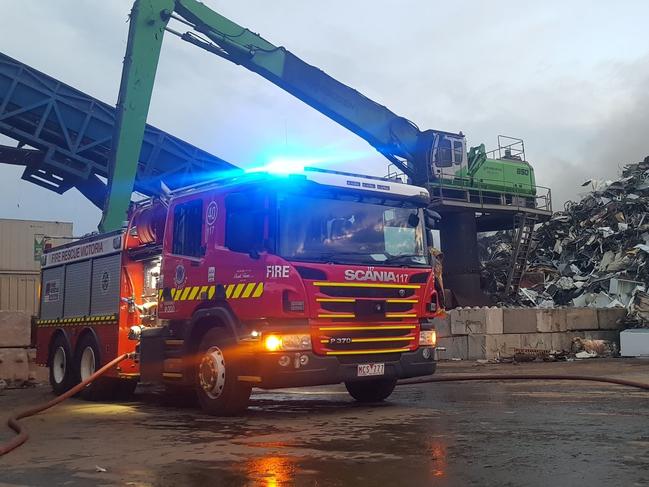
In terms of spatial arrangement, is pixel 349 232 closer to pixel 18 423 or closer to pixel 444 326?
pixel 18 423

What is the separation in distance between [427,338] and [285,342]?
2.13 meters

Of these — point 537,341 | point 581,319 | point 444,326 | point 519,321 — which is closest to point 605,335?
point 581,319

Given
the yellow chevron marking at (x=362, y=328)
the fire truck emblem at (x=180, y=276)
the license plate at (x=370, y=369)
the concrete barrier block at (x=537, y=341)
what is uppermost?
the fire truck emblem at (x=180, y=276)

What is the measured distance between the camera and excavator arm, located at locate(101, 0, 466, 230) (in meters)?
17.2

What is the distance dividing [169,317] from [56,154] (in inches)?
508

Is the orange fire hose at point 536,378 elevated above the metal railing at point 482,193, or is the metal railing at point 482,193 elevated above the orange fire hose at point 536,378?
the metal railing at point 482,193

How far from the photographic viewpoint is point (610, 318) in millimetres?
18828

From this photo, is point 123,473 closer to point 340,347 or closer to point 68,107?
point 340,347

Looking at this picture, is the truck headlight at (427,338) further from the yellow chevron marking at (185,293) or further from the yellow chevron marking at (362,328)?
the yellow chevron marking at (185,293)

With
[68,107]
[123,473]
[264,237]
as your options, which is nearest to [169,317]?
[264,237]

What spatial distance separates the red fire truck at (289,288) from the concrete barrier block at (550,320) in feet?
31.4

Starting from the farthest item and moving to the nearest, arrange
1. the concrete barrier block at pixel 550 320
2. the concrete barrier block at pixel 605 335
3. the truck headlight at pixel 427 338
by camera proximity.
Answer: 1. the concrete barrier block at pixel 605 335
2. the concrete barrier block at pixel 550 320
3. the truck headlight at pixel 427 338

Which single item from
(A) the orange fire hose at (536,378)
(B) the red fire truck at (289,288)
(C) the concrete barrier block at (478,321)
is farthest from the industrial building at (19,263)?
(A) the orange fire hose at (536,378)

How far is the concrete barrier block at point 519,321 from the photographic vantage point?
17.4 meters
